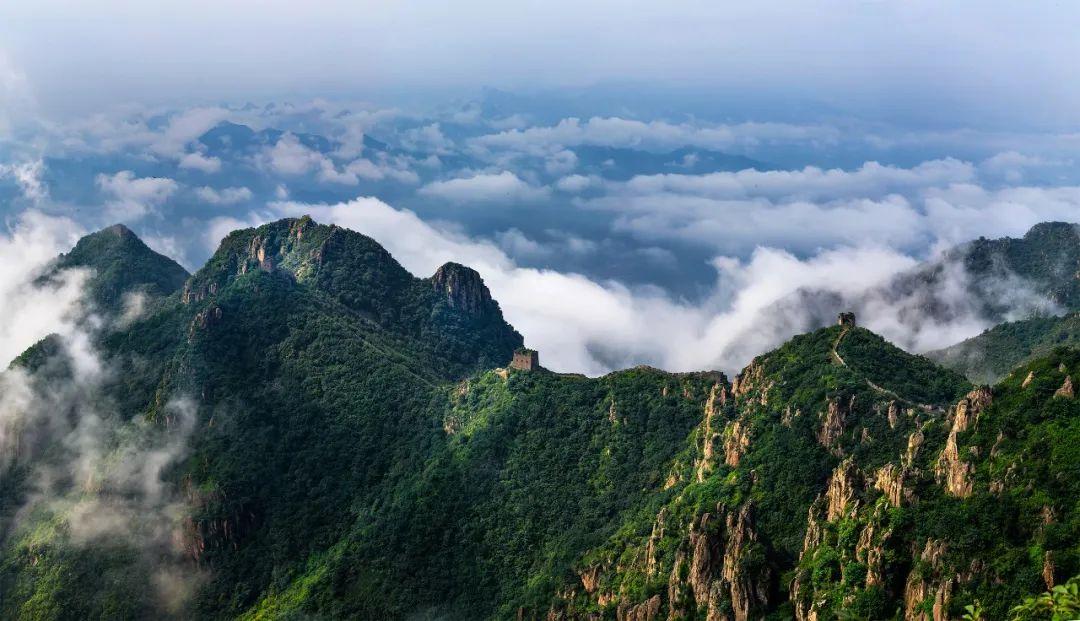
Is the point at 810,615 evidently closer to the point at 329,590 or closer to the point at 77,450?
the point at 329,590

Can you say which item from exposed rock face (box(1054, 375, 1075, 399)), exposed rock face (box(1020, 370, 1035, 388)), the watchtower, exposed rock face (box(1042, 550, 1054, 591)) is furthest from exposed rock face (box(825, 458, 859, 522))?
the watchtower

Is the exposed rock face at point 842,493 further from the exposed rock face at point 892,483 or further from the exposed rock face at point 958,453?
the exposed rock face at point 958,453

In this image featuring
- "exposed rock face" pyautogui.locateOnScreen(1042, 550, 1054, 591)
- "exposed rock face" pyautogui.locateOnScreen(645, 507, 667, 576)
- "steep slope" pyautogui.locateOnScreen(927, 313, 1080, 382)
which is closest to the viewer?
"exposed rock face" pyautogui.locateOnScreen(1042, 550, 1054, 591)

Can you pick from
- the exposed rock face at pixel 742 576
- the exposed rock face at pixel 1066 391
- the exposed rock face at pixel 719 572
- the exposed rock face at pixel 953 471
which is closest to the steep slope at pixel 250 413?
the exposed rock face at pixel 719 572

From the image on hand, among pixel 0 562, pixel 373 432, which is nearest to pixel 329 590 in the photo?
pixel 373 432

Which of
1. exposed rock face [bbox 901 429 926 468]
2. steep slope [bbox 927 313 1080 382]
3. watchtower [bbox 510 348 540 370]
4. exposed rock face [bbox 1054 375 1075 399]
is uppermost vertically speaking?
steep slope [bbox 927 313 1080 382]

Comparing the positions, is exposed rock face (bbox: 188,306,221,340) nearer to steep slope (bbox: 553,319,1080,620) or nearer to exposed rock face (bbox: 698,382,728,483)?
exposed rock face (bbox: 698,382,728,483)
